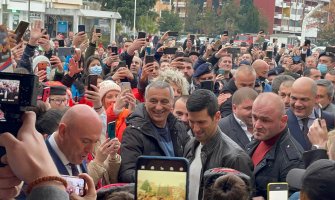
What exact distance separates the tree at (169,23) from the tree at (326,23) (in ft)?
42.6

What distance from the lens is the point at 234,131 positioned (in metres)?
7.05

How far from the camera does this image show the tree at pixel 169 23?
66312mm

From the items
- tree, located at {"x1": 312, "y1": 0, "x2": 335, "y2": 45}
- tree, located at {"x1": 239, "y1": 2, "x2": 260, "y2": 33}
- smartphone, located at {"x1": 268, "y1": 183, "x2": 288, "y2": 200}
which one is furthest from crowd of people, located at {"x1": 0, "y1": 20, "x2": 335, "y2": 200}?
tree, located at {"x1": 239, "y1": 2, "x2": 260, "y2": 33}

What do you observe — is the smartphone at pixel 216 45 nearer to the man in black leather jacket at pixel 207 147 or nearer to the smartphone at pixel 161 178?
the man in black leather jacket at pixel 207 147

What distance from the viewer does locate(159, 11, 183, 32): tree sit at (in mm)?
66312

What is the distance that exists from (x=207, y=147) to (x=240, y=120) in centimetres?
181

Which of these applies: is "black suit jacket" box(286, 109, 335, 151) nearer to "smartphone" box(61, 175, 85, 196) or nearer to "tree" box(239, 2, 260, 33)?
"smartphone" box(61, 175, 85, 196)

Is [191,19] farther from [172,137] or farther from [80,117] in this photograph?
[80,117]

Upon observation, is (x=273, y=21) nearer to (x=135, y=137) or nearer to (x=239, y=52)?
(x=239, y=52)

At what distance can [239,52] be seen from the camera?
21.7m

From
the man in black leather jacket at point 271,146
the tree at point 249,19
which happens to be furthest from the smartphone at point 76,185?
the tree at point 249,19

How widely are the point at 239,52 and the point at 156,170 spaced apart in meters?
18.1

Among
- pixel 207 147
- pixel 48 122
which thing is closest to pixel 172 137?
pixel 207 147

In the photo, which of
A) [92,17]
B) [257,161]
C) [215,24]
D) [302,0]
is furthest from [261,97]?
[302,0]
